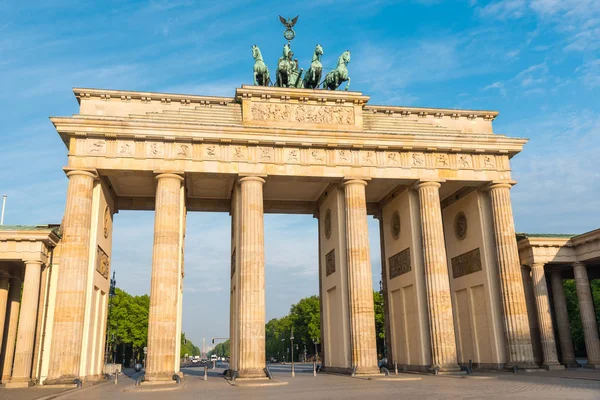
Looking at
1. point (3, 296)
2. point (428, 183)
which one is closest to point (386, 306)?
point (428, 183)

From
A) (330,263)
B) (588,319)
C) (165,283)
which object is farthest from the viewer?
(330,263)

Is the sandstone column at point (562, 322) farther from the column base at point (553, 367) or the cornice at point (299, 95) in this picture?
the cornice at point (299, 95)

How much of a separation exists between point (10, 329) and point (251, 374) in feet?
52.6

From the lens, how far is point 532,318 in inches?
1394

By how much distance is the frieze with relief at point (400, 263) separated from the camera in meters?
34.3

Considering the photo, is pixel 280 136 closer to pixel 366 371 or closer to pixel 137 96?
pixel 137 96

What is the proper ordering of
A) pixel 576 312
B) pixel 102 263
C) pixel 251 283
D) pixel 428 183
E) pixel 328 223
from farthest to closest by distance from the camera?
pixel 576 312 → pixel 328 223 → pixel 428 183 → pixel 102 263 → pixel 251 283

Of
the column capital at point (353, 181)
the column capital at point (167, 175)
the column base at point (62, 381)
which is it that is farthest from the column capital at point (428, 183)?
the column base at point (62, 381)

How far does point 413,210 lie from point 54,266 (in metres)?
22.0

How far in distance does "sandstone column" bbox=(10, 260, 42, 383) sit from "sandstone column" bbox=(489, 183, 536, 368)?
26.6 meters

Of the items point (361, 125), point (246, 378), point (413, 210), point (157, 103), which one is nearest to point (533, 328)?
point (413, 210)

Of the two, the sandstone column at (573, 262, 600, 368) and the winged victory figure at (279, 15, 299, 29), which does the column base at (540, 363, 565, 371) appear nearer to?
the sandstone column at (573, 262, 600, 368)

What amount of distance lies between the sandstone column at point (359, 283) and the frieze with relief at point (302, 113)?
14.1 feet

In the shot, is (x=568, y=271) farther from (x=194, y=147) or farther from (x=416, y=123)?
(x=194, y=147)
